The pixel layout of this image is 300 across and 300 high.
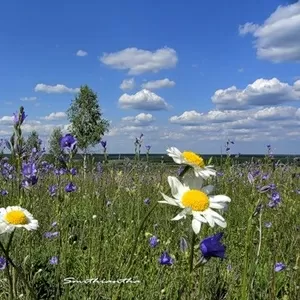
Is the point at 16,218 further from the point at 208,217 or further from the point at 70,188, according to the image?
the point at 70,188

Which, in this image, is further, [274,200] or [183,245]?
[274,200]

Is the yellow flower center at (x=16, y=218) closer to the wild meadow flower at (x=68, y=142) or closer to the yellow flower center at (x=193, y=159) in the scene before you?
the yellow flower center at (x=193, y=159)

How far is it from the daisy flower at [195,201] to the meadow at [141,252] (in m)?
0.04

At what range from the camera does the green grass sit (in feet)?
6.42

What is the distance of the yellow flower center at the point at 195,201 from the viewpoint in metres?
1.18

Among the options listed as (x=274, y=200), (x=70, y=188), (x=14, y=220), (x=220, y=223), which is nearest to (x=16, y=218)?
(x=14, y=220)

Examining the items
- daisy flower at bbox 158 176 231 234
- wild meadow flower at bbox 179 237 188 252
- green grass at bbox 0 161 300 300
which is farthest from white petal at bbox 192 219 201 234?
Result: wild meadow flower at bbox 179 237 188 252

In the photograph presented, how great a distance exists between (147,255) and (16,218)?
2098mm

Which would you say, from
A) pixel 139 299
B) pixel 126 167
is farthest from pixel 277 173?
pixel 139 299

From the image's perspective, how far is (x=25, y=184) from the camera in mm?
2412

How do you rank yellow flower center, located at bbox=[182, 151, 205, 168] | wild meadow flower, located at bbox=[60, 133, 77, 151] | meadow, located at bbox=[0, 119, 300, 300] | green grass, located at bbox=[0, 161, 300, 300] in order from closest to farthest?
yellow flower center, located at bbox=[182, 151, 205, 168]
meadow, located at bbox=[0, 119, 300, 300]
green grass, located at bbox=[0, 161, 300, 300]
wild meadow flower, located at bbox=[60, 133, 77, 151]

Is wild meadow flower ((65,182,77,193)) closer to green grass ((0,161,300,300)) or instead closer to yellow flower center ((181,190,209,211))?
green grass ((0,161,300,300))

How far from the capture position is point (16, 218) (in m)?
1.41

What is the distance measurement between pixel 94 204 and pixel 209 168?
3497 mm
